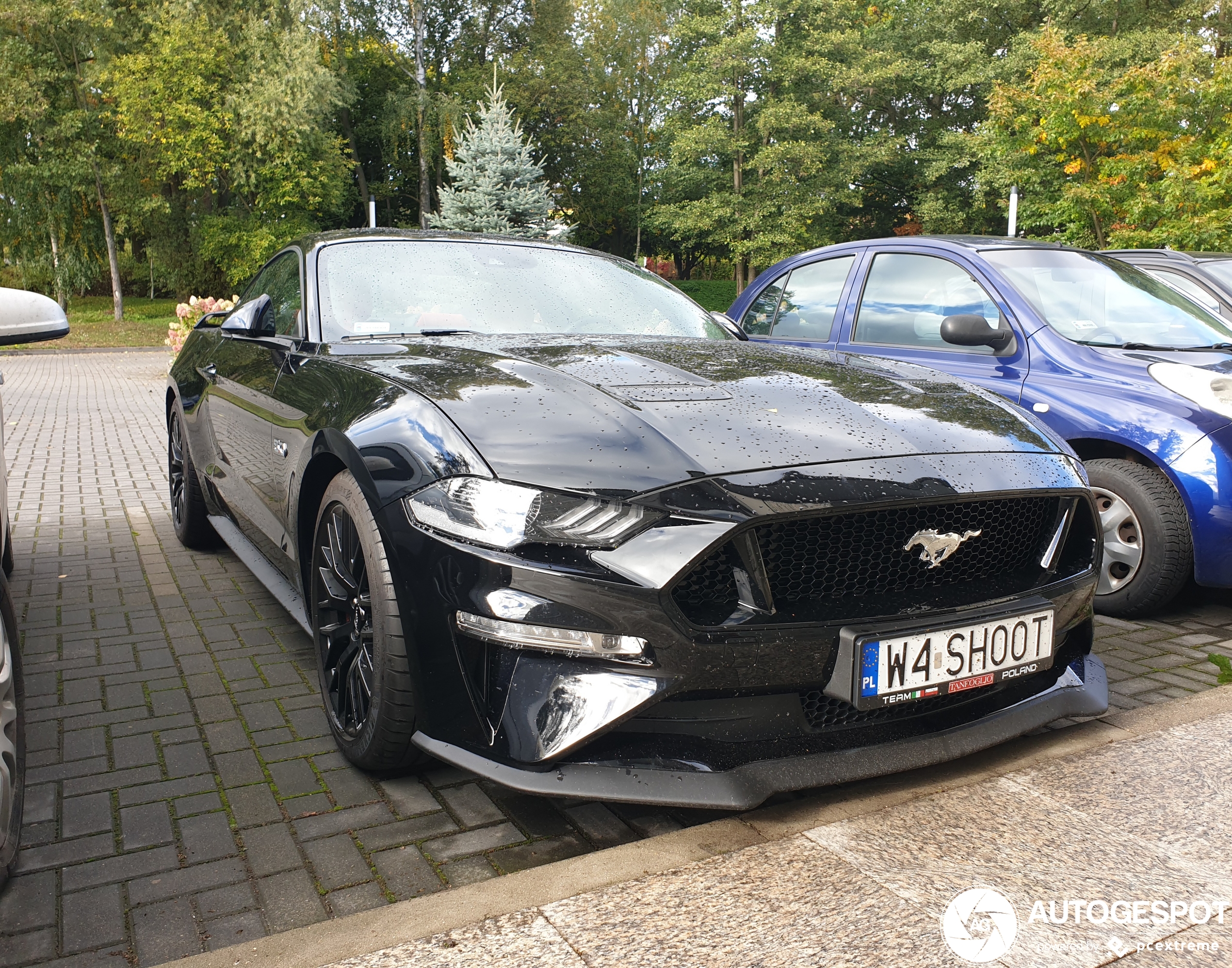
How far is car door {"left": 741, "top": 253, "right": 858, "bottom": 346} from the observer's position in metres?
5.74

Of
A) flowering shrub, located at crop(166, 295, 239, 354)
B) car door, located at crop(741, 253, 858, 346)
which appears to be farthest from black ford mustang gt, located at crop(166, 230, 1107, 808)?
flowering shrub, located at crop(166, 295, 239, 354)

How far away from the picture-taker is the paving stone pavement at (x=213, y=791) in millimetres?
2137

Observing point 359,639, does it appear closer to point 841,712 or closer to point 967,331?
point 841,712

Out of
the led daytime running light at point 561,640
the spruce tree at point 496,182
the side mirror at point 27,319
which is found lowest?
the led daytime running light at point 561,640

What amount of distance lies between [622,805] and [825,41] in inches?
1420

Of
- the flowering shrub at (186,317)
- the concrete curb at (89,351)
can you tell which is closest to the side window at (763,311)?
the flowering shrub at (186,317)

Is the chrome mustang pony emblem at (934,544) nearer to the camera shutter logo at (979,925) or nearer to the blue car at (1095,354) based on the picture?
the camera shutter logo at (979,925)

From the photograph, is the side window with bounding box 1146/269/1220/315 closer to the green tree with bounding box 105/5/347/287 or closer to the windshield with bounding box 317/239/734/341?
the windshield with bounding box 317/239/734/341

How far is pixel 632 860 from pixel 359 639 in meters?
0.97

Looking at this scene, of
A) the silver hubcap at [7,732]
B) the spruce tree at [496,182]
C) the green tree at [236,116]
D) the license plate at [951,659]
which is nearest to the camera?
the silver hubcap at [7,732]

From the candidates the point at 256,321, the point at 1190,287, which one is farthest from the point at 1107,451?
the point at 256,321

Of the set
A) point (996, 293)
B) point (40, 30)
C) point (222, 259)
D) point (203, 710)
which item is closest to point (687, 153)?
point (222, 259)

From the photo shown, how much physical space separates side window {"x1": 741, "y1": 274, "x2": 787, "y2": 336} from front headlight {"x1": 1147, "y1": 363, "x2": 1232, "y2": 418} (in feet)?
7.76

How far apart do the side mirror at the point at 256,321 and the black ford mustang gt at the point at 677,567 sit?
0.78m
